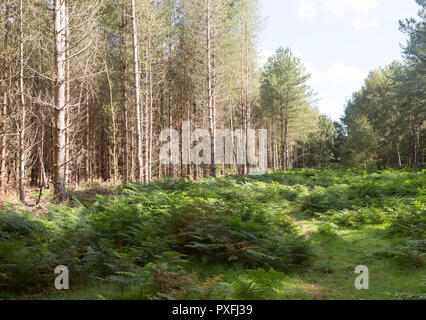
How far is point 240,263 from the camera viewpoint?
515 centimetres

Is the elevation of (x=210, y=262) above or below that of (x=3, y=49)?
below

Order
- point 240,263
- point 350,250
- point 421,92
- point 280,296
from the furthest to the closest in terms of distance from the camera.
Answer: point 421,92
point 350,250
point 240,263
point 280,296

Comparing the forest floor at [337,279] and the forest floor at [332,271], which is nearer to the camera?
the forest floor at [332,271]

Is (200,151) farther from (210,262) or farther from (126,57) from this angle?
(210,262)

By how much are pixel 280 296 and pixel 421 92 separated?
82.5 ft

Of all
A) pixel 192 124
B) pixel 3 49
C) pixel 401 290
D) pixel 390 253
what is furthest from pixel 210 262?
pixel 192 124

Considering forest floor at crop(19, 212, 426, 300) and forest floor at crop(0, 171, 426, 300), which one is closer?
forest floor at crop(0, 171, 426, 300)

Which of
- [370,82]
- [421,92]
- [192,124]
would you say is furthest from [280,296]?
[370,82]

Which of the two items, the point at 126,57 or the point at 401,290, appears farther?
the point at 126,57

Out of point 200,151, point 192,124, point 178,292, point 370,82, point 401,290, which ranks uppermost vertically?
point 370,82

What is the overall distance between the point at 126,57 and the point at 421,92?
71.5ft

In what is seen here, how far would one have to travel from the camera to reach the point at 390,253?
552cm

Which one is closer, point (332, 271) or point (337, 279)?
point (337, 279)
